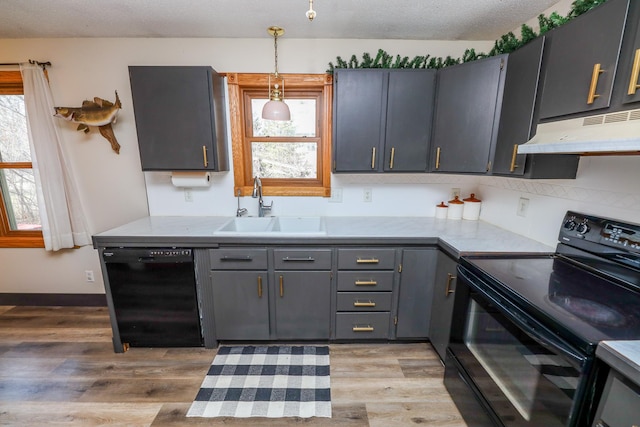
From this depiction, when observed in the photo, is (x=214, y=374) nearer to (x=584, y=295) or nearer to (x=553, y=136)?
(x=584, y=295)

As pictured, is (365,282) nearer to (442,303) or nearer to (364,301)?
(364,301)

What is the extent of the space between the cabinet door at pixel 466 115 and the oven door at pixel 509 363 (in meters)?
0.86

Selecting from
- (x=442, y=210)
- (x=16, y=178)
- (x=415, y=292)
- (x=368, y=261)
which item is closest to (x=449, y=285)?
(x=415, y=292)

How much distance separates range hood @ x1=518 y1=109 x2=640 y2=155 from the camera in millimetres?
957

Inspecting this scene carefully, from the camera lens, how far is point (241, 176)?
2439mm

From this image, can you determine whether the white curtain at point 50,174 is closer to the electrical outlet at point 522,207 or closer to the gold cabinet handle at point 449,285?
the gold cabinet handle at point 449,285

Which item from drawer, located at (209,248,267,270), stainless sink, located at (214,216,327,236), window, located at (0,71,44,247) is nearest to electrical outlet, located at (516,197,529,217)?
stainless sink, located at (214,216,327,236)

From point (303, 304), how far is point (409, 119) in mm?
1614

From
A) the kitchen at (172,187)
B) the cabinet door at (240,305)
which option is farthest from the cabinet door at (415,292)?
the cabinet door at (240,305)

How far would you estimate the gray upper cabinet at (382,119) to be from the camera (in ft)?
6.66

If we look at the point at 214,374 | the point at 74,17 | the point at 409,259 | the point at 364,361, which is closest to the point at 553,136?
the point at 409,259

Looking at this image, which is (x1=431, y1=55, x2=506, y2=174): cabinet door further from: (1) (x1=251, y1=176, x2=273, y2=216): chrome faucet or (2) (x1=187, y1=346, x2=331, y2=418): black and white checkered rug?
(2) (x1=187, y1=346, x2=331, y2=418): black and white checkered rug

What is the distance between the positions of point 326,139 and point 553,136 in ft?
5.04

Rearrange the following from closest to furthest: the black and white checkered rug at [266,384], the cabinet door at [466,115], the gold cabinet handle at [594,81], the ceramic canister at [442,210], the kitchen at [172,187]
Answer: the gold cabinet handle at [594,81] → the black and white checkered rug at [266,384] → the cabinet door at [466,115] → the kitchen at [172,187] → the ceramic canister at [442,210]
